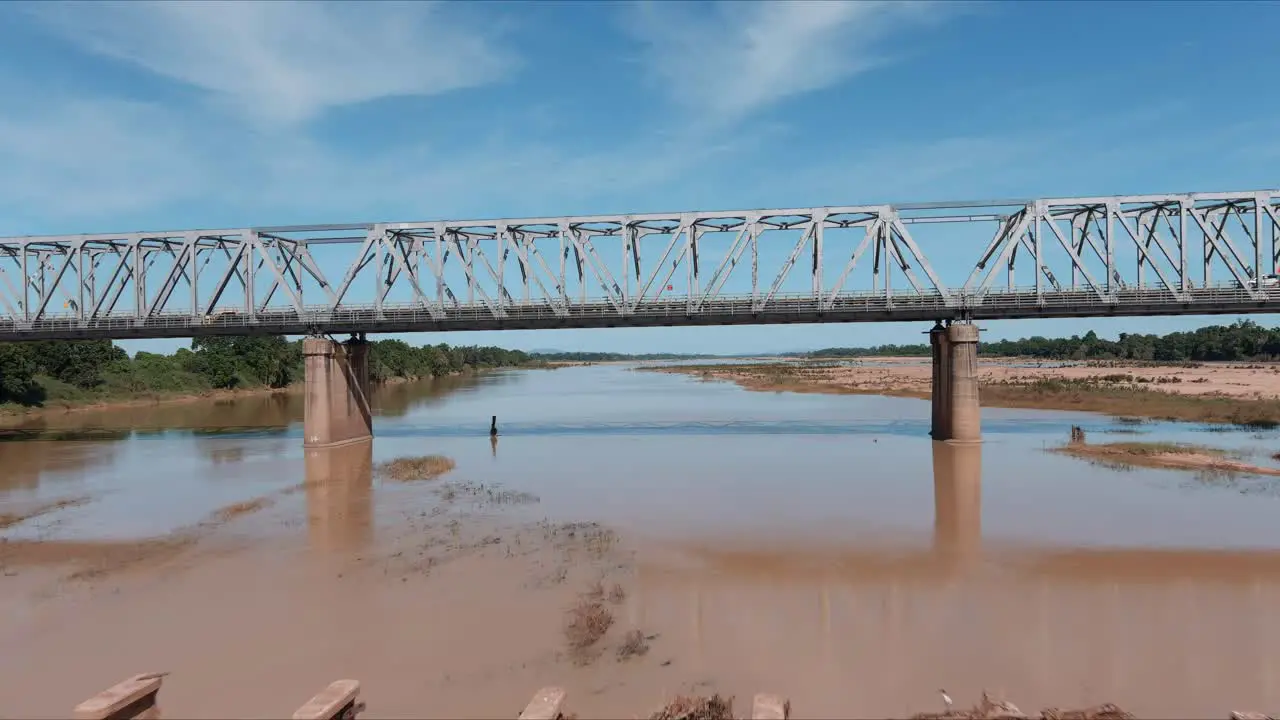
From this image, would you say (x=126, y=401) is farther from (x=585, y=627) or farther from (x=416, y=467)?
(x=585, y=627)

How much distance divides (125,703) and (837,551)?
1419 centimetres

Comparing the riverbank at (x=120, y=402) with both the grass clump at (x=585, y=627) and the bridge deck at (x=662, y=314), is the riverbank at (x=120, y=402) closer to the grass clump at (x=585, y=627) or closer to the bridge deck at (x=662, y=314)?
the bridge deck at (x=662, y=314)

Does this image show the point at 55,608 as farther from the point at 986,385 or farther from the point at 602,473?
the point at 986,385

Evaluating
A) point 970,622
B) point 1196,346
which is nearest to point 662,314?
point 970,622

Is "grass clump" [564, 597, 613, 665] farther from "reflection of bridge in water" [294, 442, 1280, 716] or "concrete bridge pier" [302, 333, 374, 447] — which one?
"concrete bridge pier" [302, 333, 374, 447]

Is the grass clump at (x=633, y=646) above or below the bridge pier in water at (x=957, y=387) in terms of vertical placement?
below

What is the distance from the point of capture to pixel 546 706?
318 inches

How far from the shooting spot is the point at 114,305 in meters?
49.0

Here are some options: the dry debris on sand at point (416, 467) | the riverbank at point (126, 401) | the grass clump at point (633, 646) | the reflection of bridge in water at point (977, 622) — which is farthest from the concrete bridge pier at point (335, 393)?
the grass clump at point (633, 646)

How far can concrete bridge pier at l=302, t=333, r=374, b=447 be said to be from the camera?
41.4 metres

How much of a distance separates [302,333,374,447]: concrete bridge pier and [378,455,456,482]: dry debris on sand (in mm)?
7744

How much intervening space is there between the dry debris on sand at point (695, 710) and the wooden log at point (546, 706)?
1.04 m

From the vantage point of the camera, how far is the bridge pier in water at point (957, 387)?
38500 mm

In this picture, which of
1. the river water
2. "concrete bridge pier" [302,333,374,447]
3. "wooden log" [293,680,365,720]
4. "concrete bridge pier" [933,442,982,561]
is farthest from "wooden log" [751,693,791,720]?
"concrete bridge pier" [302,333,374,447]
